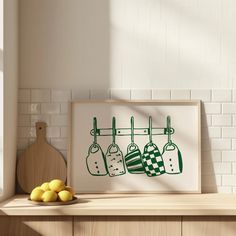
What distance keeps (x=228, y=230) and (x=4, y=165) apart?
54.6 inches

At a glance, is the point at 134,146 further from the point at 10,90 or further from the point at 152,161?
the point at 10,90

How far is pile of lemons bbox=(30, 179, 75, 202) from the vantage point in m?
3.35

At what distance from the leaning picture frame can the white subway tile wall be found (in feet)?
0.20

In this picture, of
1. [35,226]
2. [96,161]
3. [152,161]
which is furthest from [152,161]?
[35,226]

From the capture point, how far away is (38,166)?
12.7 ft

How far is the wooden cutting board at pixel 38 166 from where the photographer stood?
3857 mm

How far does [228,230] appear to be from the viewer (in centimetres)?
324

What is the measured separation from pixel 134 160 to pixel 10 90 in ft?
3.06

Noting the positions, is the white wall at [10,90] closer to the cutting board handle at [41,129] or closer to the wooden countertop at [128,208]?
the cutting board handle at [41,129]

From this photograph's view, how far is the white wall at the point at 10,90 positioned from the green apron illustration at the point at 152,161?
0.87 meters

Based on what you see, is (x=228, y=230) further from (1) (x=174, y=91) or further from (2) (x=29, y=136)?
(2) (x=29, y=136)

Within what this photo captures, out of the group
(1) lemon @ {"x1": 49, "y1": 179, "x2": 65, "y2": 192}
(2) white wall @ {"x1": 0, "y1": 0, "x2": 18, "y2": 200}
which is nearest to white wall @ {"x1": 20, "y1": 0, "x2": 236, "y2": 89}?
(2) white wall @ {"x1": 0, "y1": 0, "x2": 18, "y2": 200}

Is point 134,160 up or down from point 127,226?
up

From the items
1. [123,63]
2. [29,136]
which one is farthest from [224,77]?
[29,136]
